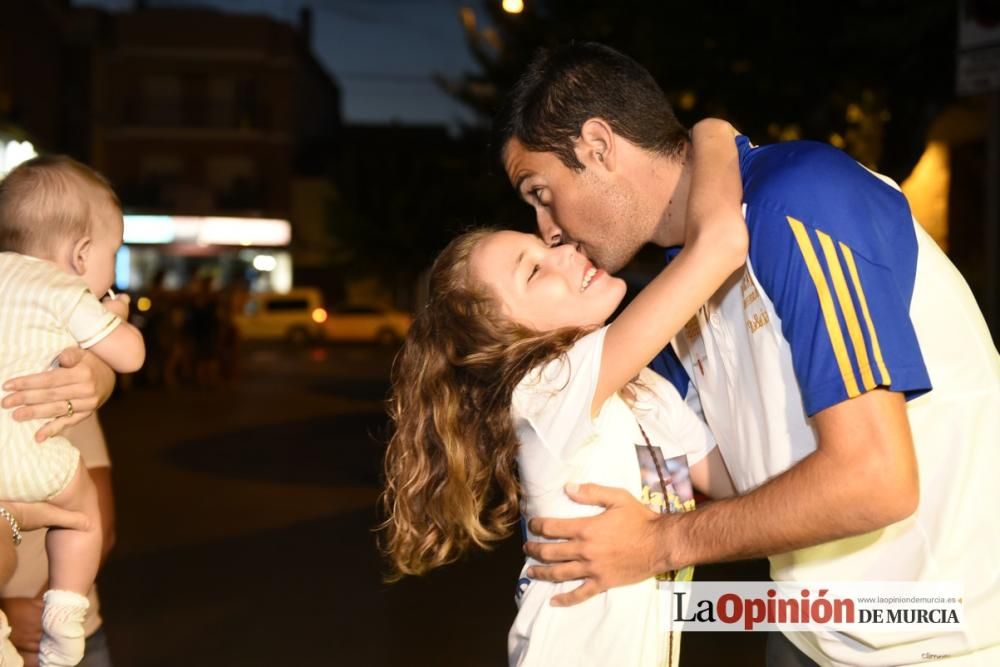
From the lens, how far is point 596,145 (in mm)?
2646

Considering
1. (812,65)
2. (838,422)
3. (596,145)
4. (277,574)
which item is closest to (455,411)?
(596,145)

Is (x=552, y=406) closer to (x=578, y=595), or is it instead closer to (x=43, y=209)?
(x=578, y=595)

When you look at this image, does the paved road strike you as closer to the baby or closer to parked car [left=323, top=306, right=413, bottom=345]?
the baby

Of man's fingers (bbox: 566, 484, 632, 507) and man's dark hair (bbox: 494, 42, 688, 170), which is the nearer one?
man's fingers (bbox: 566, 484, 632, 507)

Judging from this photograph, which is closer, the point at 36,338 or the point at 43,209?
the point at 36,338

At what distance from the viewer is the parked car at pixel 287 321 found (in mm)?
39375

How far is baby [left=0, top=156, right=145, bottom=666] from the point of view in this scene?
2520 millimetres

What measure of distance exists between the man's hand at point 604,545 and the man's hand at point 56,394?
1.11 metres

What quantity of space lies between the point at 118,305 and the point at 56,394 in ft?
1.58

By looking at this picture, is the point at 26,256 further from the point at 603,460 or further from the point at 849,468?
the point at 849,468

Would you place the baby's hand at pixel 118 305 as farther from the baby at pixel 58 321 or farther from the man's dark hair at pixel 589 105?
the man's dark hair at pixel 589 105

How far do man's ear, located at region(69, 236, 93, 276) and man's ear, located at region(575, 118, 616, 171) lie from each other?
125cm

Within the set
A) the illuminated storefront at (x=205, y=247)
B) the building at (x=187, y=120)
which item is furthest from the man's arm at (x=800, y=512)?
the building at (x=187, y=120)

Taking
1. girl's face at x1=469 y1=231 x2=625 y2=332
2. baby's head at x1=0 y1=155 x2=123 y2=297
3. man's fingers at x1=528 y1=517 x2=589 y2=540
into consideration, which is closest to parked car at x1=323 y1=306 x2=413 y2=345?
baby's head at x1=0 y1=155 x2=123 y2=297
